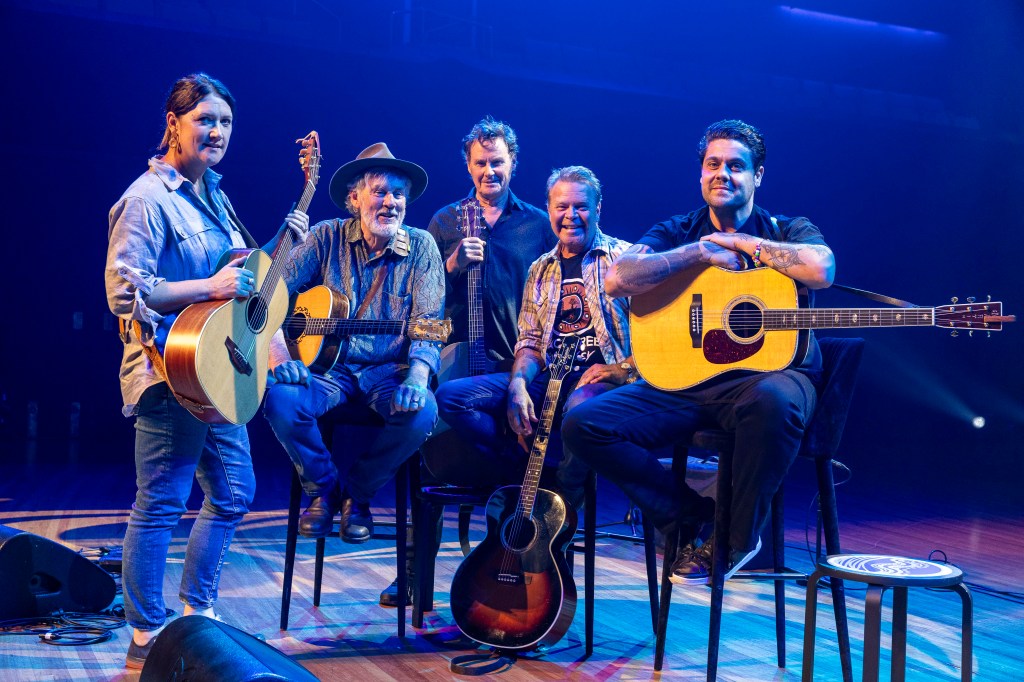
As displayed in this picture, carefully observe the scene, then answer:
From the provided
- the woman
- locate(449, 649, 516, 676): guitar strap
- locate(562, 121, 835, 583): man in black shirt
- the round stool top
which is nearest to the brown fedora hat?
the woman

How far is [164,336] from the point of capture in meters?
2.74

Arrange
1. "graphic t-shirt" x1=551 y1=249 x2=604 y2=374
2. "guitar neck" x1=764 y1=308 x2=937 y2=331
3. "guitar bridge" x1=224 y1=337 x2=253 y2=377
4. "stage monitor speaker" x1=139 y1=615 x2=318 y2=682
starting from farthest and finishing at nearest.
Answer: "graphic t-shirt" x1=551 y1=249 x2=604 y2=374 → "guitar bridge" x1=224 y1=337 x2=253 y2=377 → "guitar neck" x1=764 y1=308 x2=937 y2=331 → "stage monitor speaker" x1=139 y1=615 x2=318 y2=682

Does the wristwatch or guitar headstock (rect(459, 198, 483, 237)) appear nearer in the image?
the wristwatch

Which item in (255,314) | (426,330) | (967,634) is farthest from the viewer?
(426,330)

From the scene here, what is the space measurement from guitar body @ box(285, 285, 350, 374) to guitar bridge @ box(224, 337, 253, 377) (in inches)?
19.7

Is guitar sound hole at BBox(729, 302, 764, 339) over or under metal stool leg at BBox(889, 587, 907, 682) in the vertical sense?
over

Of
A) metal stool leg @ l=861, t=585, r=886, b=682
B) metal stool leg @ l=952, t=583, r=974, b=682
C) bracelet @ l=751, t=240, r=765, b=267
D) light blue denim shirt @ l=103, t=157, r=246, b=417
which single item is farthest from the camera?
bracelet @ l=751, t=240, r=765, b=267

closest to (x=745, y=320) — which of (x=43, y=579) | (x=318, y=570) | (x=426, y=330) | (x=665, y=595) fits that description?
(x=665, y=595)

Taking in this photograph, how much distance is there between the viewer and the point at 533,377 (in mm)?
3527

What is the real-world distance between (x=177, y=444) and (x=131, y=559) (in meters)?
0.39

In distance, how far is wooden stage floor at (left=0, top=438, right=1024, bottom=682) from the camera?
2.96 meters

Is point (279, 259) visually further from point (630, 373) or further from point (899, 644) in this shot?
point (899, 644)

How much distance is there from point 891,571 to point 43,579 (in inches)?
114

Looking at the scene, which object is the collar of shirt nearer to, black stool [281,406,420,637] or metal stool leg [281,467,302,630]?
black stool [281,406,420,637]
